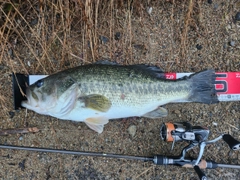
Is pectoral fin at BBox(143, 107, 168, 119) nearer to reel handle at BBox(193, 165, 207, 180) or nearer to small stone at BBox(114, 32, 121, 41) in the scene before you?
reel handle at BBox(193, 165, 207, 180)

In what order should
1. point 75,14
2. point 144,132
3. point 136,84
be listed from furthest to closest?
point 144,132 → point 75,14 → point 136,84

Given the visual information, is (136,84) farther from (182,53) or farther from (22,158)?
(22,158)

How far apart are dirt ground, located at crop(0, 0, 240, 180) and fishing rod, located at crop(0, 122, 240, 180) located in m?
0.17

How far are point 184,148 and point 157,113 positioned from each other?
15.6 inches

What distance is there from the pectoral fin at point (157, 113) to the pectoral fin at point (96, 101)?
17.2 inches

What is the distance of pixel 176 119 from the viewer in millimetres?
2725

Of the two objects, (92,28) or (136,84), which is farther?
(92,28)

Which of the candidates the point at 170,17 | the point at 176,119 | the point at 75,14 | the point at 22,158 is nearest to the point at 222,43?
the point at 170,17

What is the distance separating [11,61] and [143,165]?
166 centimetres

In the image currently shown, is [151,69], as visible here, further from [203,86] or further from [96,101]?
[96,101]

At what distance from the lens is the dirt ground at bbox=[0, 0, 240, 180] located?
8.80 ft

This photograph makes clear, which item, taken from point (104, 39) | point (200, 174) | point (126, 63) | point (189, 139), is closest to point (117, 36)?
point (104, 39)

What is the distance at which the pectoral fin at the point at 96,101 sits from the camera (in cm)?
222

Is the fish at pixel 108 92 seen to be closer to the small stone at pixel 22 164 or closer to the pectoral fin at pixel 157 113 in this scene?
the pectoral fin at pixel 157 113
